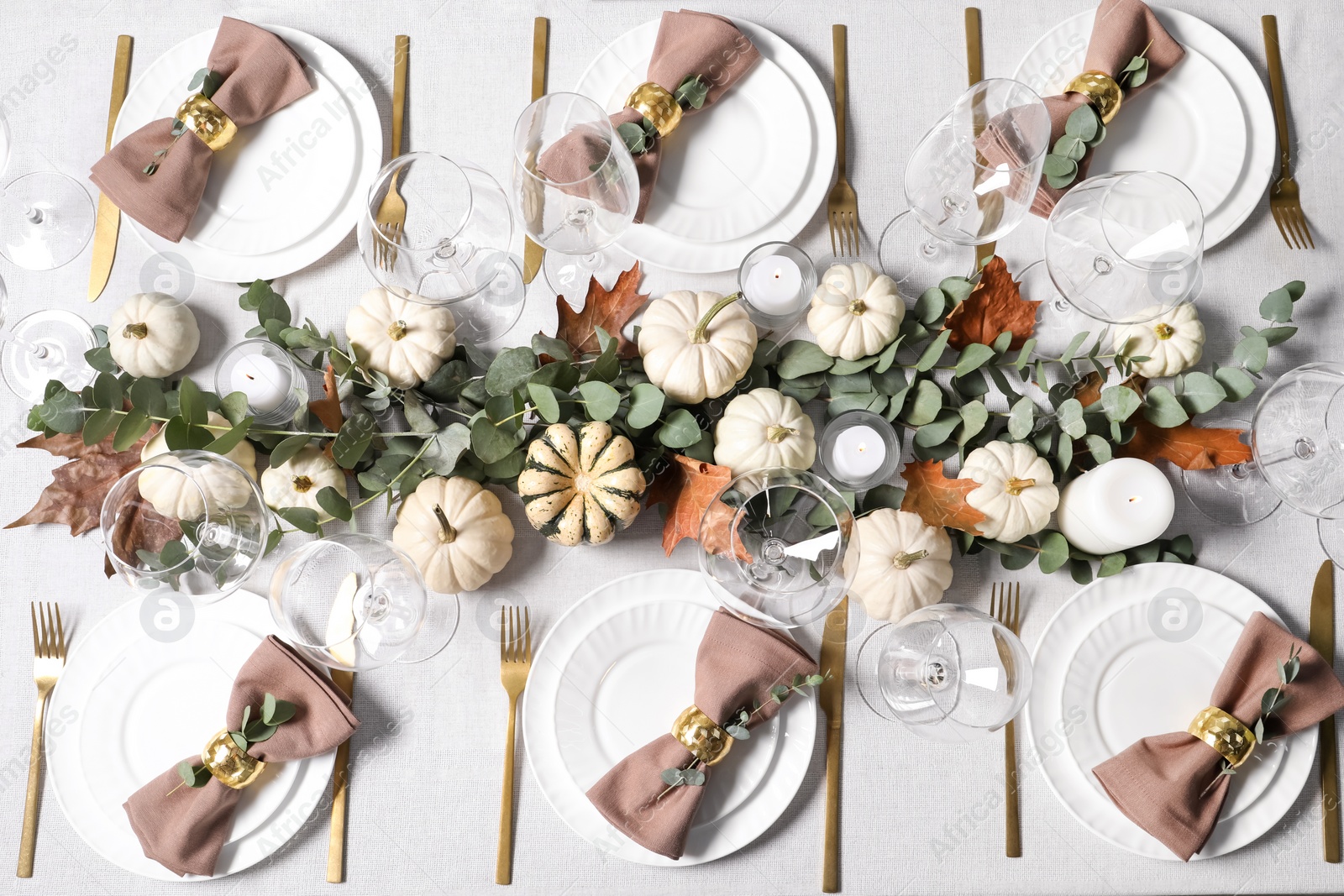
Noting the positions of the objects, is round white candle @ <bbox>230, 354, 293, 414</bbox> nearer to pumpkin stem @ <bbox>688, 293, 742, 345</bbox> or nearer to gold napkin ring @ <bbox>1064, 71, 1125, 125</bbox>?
pumpkin stem @ <bbox>688, 293, 742, 345</bbox>

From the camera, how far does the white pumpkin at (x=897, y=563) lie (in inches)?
48.0

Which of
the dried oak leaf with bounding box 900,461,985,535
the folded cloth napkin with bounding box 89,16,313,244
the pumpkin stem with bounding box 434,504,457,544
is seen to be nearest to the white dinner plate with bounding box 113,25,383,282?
the folded cloth napkin with bounding box 89,16,313,244

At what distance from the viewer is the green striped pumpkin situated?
3.92 feet

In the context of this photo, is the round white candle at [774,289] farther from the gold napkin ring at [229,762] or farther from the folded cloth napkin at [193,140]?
the gold napkin ring at [229,762]

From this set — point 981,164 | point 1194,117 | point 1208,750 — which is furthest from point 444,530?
point 1194,117

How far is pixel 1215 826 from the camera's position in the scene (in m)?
1.29

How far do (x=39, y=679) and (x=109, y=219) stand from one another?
728 millimetres

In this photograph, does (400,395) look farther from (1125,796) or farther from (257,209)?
(1125,796)

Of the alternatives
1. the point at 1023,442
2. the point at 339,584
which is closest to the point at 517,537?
the point at 339,584

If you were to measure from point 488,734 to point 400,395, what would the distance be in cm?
52

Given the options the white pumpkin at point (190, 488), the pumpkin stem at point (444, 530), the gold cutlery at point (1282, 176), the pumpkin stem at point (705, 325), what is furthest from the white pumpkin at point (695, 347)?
the gold cutlery at point (1282, 176)

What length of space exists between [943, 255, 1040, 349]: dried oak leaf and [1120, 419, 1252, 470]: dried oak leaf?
232 millimetres

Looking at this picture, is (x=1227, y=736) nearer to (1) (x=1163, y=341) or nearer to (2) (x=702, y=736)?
(1) (x=1163, y=341)

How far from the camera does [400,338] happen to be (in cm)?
127
